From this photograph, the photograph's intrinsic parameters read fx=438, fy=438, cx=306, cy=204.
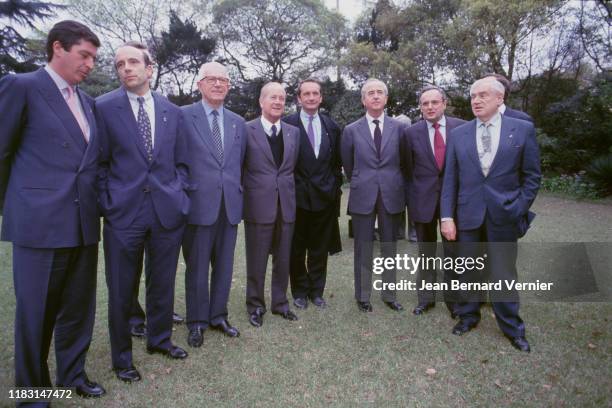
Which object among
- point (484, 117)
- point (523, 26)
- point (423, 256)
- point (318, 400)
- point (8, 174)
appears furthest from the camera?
point (523, 26)

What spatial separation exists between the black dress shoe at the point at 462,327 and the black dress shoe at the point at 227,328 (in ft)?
6.75

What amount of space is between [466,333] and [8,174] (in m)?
3.92

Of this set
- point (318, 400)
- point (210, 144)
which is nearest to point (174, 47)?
point (210, 144)

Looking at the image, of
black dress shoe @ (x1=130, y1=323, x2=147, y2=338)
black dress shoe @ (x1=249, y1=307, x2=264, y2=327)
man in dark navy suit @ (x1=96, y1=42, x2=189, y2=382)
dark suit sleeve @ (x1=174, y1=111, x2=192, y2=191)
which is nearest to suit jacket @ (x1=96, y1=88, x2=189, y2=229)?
man in dark navy suit @ (x1=96, y1=42, x2=189, y2=382)

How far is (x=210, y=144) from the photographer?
153 inches

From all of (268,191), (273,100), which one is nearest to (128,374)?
(268,191)

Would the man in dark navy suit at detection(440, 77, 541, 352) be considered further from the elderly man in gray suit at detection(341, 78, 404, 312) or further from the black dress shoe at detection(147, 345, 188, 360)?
the black dress shoe at detection(147, 345, 188, 360)

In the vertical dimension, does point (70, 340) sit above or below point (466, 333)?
above

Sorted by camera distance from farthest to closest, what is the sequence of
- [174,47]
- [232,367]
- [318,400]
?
[174,47] < [232,367] < [318,400]

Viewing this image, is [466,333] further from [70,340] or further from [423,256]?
[70,340]

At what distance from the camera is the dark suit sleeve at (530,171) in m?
3.71

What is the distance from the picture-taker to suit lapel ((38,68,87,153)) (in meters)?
2.74

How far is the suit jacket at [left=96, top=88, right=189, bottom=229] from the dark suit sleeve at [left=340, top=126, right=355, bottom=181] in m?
2.00
